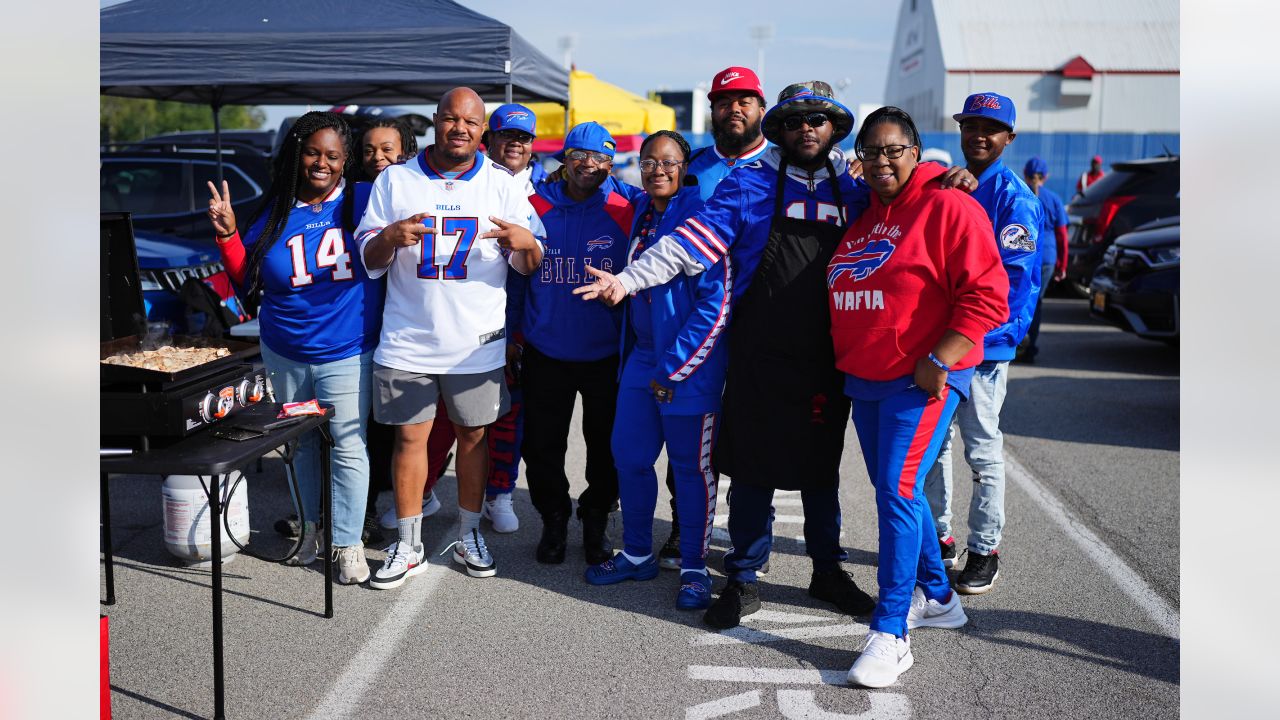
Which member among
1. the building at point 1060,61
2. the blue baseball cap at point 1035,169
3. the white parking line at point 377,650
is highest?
the building at point 1060,61

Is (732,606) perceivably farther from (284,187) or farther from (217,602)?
(284,187)

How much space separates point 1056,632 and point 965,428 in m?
0.87

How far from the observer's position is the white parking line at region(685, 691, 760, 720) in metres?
3.46

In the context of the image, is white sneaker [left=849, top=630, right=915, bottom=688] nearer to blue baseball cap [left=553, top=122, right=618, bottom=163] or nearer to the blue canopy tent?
blue baseball cap [left=553, top=122, right=618, bottom=163]

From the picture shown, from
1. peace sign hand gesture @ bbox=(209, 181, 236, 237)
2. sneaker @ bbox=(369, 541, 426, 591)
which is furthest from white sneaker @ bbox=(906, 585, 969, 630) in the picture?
peace sign hand gesture @ bbox=(209, 181, 236, 237)

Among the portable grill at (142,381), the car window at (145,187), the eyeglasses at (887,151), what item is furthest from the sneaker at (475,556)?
the car window at (145,187)

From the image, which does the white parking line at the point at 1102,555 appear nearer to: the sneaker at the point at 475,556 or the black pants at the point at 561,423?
the black pants at the point at 561,423

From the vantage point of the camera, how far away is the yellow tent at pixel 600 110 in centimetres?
1546

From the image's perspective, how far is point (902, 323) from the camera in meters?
3.59

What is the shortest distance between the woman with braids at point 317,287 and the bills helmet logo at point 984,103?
101 inches

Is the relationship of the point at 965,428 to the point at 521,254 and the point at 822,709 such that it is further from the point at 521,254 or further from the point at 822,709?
the point at 521,254

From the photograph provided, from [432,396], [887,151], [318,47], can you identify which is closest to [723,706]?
[432,396]
